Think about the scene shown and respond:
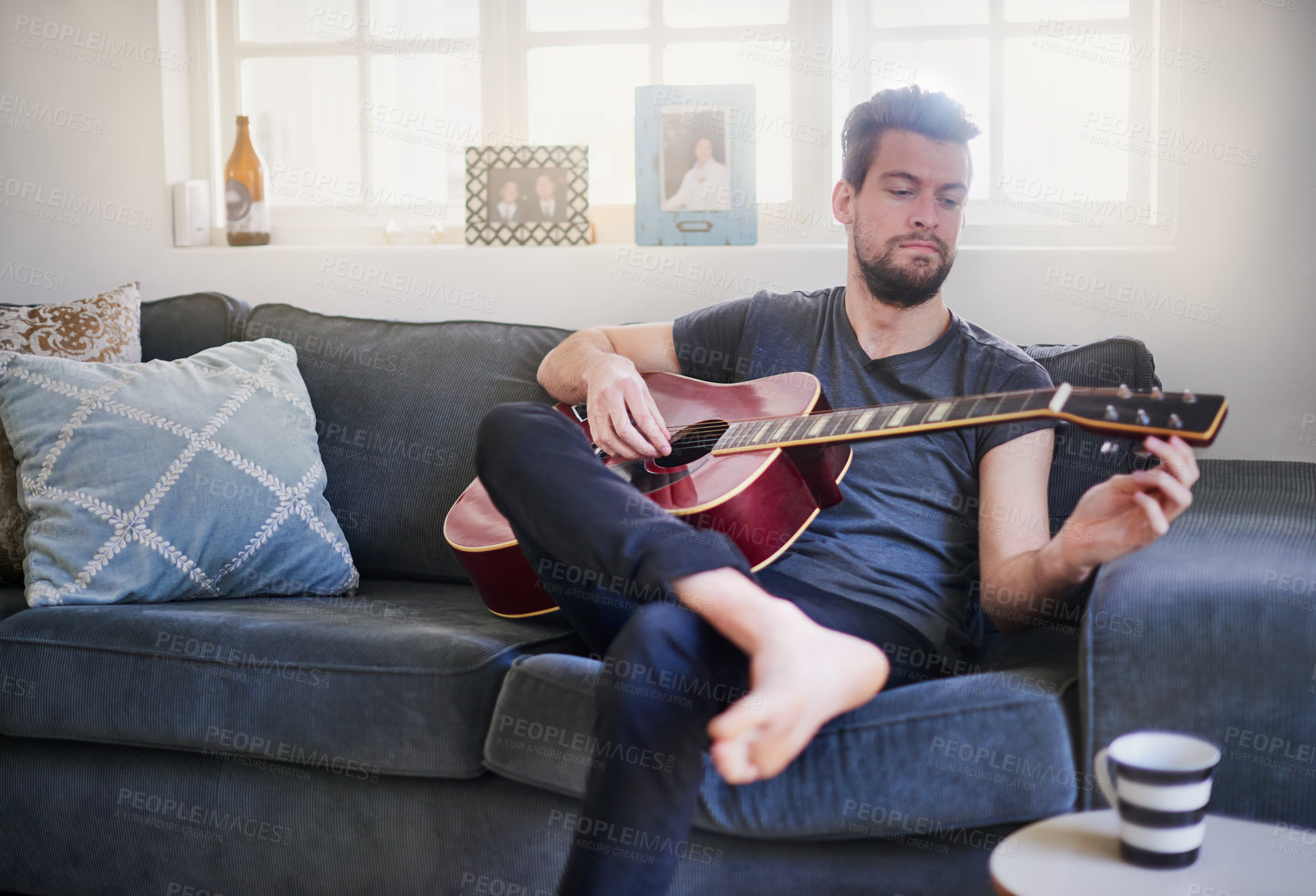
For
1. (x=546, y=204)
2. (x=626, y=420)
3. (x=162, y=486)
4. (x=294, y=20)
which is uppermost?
(x=294, y=20)

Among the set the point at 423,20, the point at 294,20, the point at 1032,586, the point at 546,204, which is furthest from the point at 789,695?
the point at 294,20

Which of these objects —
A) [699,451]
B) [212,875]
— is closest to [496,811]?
[212,875]

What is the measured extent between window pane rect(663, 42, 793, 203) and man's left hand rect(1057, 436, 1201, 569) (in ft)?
4.47

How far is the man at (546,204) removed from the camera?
243cm

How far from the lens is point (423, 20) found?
2627mm

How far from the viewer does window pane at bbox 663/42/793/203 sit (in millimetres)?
2434

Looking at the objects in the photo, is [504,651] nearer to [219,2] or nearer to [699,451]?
[699,451]

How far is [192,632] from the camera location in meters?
1.44

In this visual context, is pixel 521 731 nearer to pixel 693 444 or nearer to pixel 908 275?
pixel 693 444

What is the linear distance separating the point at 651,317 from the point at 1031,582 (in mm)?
1140

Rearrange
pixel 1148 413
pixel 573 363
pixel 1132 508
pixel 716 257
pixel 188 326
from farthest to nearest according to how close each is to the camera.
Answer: pixel 716 257
pixel 188 326
pixel 573 363
pixel 1132 508
pixel 1148 413

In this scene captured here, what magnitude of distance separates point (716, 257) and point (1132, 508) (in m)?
1.24

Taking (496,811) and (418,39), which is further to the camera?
(418,39)

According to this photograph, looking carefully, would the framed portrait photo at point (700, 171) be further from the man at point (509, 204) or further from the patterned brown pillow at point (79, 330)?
the patterned brown pillow at point (79, 330)
